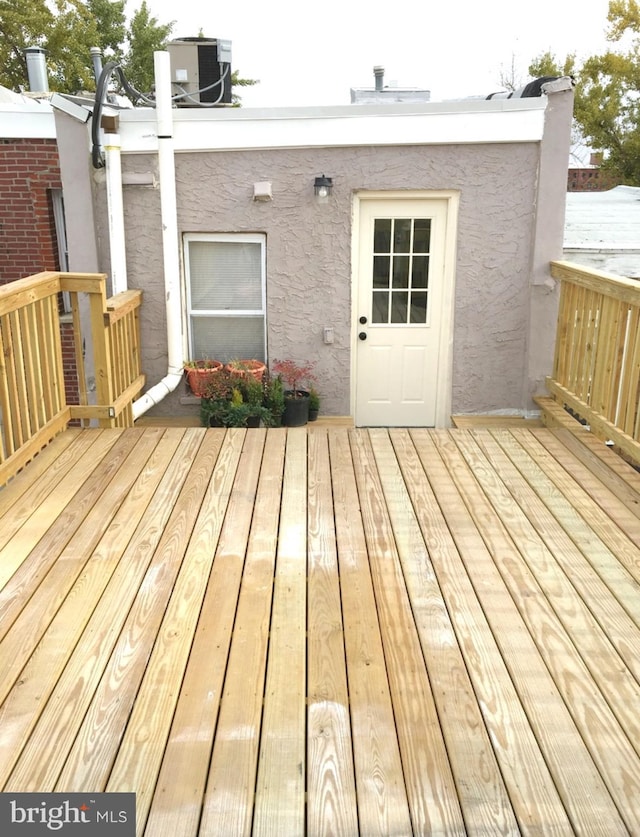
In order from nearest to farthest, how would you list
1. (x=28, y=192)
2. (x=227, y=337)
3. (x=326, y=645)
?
(x=326, y=645), (x=227, y=337), (x=28, y=192)

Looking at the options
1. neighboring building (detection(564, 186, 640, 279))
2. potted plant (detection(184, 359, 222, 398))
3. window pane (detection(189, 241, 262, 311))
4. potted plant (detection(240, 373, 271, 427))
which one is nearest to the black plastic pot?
potted plant (detection(240, 373, 271, 427))

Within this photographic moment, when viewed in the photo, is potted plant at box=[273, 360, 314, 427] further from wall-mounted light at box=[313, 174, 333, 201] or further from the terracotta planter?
wall-mounted light at box=[313, 174, 333, 201]

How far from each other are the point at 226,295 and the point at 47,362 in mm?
2078

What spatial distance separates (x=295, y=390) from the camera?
6043 millimetres

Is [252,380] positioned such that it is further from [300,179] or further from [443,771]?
[443,771]

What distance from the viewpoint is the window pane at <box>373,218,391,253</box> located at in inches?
232

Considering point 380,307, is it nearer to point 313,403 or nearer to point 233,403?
point 313,403

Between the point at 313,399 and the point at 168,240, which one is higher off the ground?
the point at 168,240

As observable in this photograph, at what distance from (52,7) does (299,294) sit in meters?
18.3

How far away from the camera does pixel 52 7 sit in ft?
64.4

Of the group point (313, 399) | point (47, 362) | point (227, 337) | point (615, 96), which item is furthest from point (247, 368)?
point (615, 96)

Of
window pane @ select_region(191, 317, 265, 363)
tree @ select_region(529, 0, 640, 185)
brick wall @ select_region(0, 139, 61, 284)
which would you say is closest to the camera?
window pane @ select_region(191, 317, 265, 363)

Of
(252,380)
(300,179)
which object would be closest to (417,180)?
(300,179)

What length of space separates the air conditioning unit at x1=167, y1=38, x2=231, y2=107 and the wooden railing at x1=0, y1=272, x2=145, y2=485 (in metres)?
2.18
